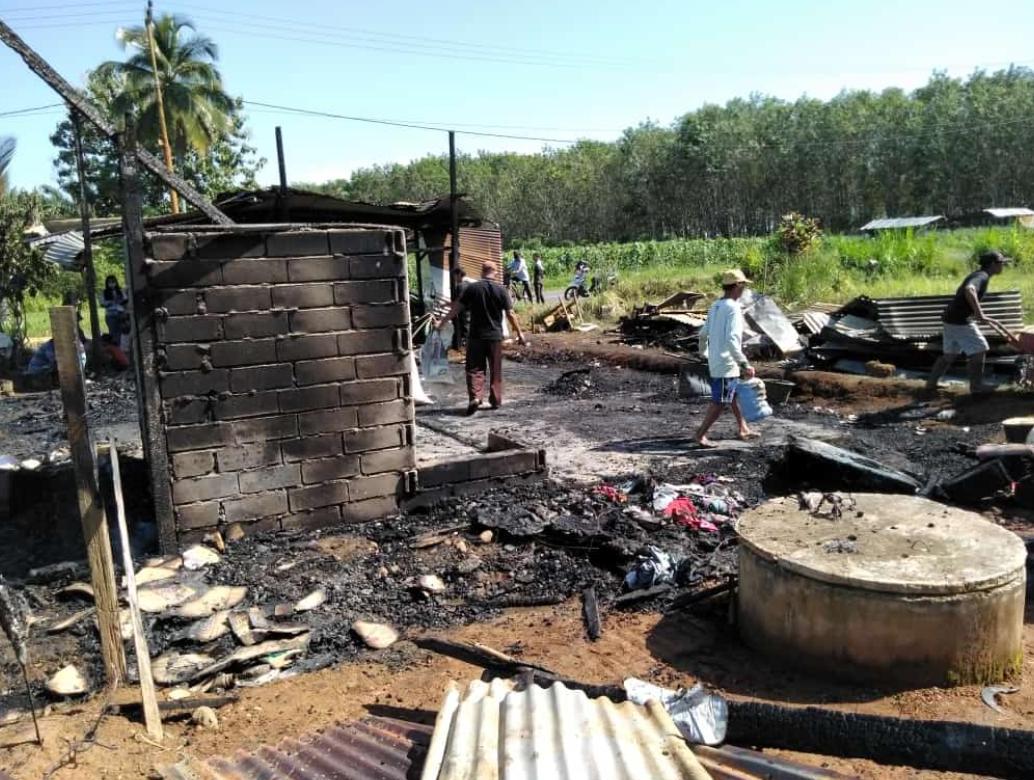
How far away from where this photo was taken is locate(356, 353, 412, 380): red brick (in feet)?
18.6

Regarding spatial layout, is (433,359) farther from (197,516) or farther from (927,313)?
(927,313)

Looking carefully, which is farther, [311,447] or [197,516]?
[311,447]

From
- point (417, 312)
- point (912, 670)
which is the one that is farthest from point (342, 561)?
point (417, 312)

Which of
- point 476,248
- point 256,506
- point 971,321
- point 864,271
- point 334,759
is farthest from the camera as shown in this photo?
point 864,271

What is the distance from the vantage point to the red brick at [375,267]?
560 cm

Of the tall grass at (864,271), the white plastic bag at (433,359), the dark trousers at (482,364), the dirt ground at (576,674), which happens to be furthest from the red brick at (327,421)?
the tall grass at (864,271)

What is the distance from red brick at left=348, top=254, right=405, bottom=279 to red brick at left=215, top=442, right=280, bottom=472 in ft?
4.28

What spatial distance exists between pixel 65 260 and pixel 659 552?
16194 millimetres

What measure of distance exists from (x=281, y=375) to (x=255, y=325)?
37 cm

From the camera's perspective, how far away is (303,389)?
549 cm

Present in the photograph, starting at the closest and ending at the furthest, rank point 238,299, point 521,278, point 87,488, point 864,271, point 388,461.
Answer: point 87,488
point 238,299
point 388,461
point 864,271
point 521,278

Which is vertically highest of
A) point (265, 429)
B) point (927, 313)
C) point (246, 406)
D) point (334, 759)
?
point (927, 313)

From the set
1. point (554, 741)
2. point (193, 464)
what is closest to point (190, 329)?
point (193, 464)

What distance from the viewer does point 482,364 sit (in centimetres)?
956
